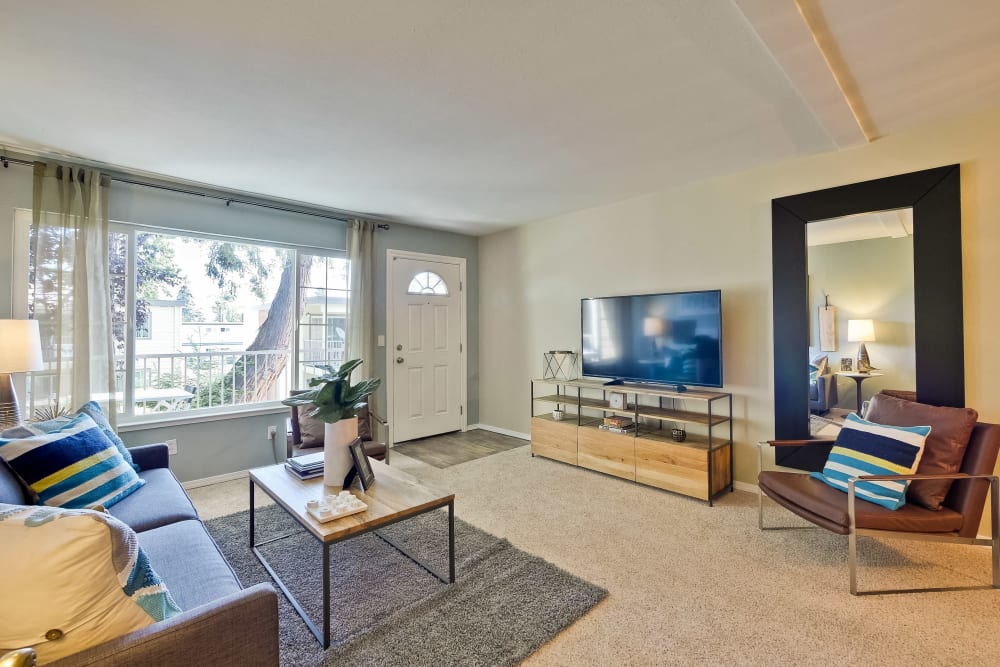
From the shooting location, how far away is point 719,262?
11.2 feet

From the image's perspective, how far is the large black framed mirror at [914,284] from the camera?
250cm

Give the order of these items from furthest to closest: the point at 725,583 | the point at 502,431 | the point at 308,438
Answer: the point at 502,431
the point at 308,438
the point at 725,583

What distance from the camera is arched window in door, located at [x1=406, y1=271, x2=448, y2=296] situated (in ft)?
16.0

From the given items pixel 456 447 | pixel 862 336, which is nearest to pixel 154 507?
pixel 456 447

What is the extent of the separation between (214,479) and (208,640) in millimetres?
3007

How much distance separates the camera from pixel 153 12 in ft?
5.20

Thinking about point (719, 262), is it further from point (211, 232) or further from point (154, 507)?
point (211, 232)

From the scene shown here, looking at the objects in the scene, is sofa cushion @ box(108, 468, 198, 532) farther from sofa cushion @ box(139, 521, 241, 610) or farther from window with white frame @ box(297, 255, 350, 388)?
window with white frame @ box(297, 255, 350, 388)

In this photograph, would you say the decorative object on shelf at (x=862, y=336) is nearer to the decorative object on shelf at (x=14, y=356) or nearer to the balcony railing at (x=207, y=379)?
the balcony railing at (x=207, y=379)

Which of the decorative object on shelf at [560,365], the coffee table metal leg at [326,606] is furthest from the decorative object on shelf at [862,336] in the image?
the coffee table metal leg at [326,606]

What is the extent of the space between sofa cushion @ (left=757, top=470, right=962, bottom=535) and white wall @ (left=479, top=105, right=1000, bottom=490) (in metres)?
0.87

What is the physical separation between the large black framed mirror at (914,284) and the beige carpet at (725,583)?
79 cm

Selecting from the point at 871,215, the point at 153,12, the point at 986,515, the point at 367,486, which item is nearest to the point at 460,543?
the point at 367,486

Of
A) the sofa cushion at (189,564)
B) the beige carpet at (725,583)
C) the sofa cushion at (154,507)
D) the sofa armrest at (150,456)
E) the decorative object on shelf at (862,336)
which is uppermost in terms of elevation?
the decorative object on shelf at (862,336)
